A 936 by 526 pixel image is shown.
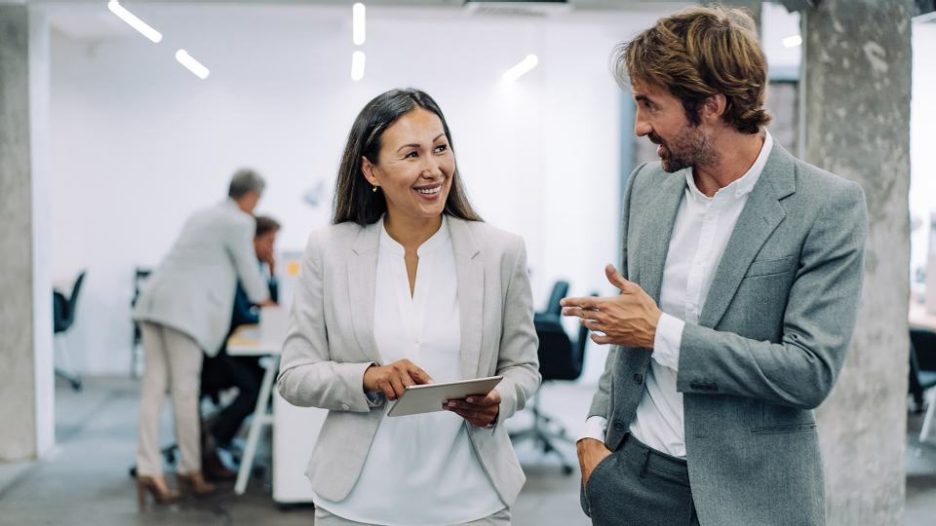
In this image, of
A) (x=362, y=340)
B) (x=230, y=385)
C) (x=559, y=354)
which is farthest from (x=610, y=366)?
(x=230, y=385)

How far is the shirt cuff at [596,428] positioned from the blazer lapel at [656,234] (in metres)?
0.32

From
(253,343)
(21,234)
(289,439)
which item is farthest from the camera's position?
(21,234)

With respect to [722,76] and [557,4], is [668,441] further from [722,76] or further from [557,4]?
[557,4]

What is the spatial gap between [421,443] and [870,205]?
2.71 meters

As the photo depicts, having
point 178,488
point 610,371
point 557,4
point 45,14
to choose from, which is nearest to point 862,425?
point 557,4

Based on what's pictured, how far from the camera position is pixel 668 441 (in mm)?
1844

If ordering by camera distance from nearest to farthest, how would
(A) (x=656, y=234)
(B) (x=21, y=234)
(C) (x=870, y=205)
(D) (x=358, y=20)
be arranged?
(A) (x=656, y=234), (C) (x=870, y=205), (B) (x=21, y=234), (D) (x=358, y=20)

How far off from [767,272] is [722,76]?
337mm

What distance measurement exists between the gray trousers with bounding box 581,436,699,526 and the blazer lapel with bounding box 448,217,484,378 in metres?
0.33

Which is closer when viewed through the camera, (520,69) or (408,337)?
(408,337)

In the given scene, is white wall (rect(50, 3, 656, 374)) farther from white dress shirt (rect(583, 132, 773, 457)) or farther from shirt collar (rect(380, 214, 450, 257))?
white dress shirt (rect(583, 132, 773, 457))

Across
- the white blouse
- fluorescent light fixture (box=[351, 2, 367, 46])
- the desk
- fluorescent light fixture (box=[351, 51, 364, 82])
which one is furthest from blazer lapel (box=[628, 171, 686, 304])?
fluorescent light fixture (box=[351, 51, 364, 82])

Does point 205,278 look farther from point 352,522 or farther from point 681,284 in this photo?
point 681,284

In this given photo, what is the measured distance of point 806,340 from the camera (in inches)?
64.7
